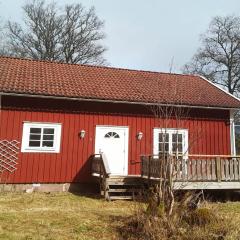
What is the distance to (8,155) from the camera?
14398 millimetres

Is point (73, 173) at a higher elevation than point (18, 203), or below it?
higher

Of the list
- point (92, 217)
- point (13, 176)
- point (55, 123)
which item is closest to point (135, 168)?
point (55, 123)

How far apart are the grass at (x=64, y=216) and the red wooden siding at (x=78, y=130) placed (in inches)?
47.1

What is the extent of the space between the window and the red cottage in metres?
0.04

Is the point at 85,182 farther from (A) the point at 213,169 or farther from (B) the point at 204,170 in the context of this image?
(A) the point at 213,169

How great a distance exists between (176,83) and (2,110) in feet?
29.5

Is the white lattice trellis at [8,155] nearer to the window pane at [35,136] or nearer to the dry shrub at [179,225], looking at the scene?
the window pane at [35,136]

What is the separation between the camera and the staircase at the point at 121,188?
43.4ft

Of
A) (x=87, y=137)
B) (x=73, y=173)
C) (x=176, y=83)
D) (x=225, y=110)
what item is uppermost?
(x=176, y=83)

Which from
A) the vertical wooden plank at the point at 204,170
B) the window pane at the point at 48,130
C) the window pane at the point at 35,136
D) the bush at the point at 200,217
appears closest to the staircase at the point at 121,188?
the vertical wooden plank at the point at 204,170

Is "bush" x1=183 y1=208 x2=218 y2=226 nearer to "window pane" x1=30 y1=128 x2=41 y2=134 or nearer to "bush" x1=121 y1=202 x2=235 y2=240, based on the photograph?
"bush" x1=121 y1=202 x2=235 y2=240

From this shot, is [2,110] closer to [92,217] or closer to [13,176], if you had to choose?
[13,176]

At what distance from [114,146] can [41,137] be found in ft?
9.95

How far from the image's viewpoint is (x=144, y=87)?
17.9 m
